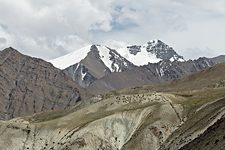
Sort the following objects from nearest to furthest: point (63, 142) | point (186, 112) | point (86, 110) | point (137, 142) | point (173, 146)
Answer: point (173, 146)
point (137, 142)
point (186, 112)
point (63, 142)
point (86, 110)

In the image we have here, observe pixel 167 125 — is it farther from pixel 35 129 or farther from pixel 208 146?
pixel 208 146

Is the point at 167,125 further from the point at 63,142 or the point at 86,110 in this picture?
the point at 86,110

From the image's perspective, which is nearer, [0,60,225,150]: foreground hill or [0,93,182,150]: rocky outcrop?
[0,60,225,150]: foreground hill

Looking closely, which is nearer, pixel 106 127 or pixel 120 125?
pixel 120 125

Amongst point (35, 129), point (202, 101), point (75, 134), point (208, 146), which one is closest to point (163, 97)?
point (202, 101)

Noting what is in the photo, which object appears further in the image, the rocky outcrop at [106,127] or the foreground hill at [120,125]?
the rocky outcrop at [106,127]

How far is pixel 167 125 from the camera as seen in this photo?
109875mm

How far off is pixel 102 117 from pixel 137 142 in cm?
2120

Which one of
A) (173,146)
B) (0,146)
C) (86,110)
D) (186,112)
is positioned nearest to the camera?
(173,146)

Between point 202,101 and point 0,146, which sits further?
point 0,146

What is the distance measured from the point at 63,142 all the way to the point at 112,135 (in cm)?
1146

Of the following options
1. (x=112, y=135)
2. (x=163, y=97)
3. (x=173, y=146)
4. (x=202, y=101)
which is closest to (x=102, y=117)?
(x=112, y=135)

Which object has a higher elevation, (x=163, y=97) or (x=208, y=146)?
(x=163, y=97)

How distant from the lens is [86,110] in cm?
14000
